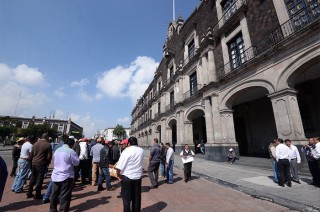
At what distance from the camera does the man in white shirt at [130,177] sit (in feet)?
10.5

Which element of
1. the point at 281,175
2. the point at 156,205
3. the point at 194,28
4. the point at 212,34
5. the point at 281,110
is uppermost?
the point at 194,28

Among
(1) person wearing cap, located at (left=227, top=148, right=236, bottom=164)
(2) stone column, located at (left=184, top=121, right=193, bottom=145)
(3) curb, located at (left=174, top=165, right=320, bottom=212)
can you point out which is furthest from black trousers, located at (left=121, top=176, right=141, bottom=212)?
(2) stone column, located at (left=184, top=121, right=193, bottom=145)

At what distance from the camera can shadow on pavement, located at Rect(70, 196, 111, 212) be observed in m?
4.29

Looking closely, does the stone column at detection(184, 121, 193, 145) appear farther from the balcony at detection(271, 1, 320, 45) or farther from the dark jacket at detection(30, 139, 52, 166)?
the dark jacket at detection(30, 139, 52, 166)

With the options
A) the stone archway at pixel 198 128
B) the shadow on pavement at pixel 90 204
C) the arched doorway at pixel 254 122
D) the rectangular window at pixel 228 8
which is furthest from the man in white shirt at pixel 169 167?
the rectangular window at pixel 228 8

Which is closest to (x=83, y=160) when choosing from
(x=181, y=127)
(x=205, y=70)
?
(x=205, y=70)

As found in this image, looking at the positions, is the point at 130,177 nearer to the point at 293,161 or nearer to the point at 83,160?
the point at 83,160

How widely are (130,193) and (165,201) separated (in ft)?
7.18

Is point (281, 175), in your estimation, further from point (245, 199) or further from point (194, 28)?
point (194, 28)

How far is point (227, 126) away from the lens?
12875 mm

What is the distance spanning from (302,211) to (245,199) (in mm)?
1352

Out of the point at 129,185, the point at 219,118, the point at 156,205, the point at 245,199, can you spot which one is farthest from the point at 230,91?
the point at 129,185

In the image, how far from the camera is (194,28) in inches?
731

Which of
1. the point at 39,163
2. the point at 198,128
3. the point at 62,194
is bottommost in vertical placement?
the point at 62,194
